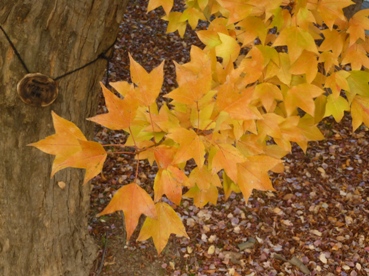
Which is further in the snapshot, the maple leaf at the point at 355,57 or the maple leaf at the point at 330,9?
the maple leaf at the point at 355,57

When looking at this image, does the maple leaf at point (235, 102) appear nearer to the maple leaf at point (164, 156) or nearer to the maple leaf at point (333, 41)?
the maple leaf at point (164, 156)

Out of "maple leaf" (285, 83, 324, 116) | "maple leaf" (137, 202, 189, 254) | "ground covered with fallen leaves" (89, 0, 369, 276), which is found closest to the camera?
"maple leaf" (137, 202, 189, 254)

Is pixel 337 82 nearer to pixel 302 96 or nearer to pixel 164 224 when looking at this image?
pixel 302 96

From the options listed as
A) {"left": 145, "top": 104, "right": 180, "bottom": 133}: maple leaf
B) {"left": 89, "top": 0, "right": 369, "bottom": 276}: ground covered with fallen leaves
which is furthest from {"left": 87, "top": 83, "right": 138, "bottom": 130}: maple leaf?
{"left": 89, "top": 0, "right": 369, "bottom": 276}: ground covered with fallen leaves

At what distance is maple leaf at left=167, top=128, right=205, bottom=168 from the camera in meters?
1.16

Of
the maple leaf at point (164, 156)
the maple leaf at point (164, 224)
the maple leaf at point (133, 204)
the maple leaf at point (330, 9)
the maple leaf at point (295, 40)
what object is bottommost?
the maple leaf at point (164, 224)

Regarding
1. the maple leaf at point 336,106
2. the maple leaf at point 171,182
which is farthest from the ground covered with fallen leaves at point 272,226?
the maple leaf at point 171,182

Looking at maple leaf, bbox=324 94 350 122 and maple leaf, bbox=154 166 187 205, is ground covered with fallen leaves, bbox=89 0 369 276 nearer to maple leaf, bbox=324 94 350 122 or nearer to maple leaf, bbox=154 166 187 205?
maple leaf, bbox=324 94 350 122

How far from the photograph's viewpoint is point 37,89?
174 cm

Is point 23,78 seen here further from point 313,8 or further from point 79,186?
point 313,8

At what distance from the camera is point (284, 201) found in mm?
3391

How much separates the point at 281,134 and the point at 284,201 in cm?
191

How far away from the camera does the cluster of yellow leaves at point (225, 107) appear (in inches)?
46.6

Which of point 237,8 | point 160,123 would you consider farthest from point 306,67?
point 160,123
